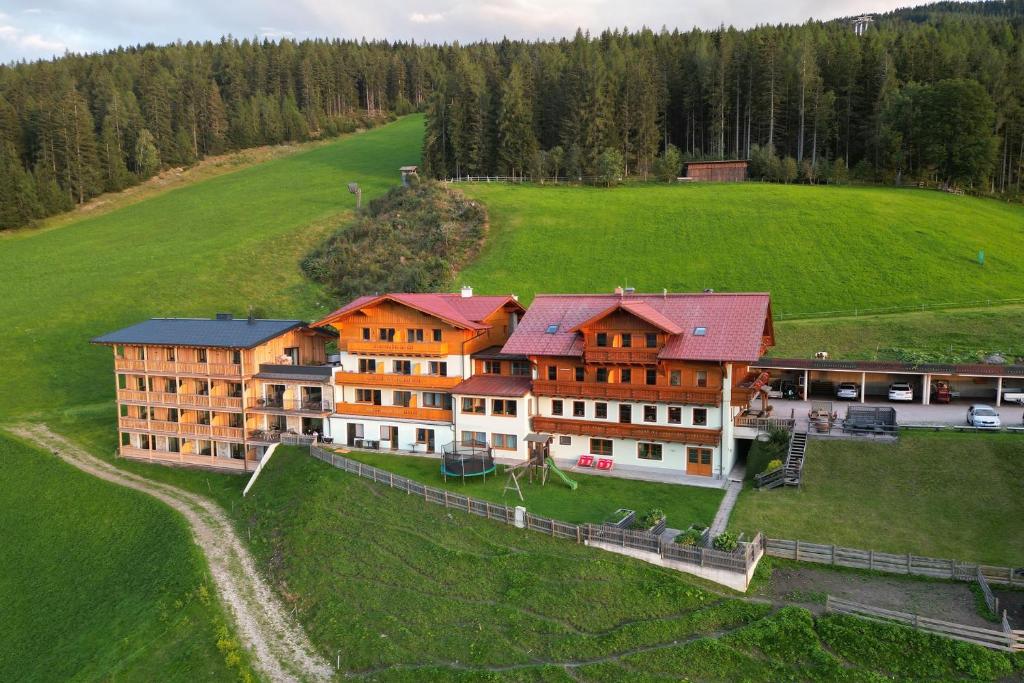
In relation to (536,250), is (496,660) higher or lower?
lower

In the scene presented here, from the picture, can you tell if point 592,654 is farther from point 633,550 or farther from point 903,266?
point 903,266

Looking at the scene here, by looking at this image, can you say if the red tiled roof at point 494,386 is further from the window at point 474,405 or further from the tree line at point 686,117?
the tree line at point 686,117

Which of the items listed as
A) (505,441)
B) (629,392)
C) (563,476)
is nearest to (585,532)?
(563,476)

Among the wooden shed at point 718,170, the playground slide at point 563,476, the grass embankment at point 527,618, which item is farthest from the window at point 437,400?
the wooden shed at point 718,170

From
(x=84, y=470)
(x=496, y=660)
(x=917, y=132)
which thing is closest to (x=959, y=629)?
(x=496, y=660)

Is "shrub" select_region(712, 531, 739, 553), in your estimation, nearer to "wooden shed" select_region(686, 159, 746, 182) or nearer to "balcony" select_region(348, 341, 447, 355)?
"balcony" select_region(348, 341, 447, 355)

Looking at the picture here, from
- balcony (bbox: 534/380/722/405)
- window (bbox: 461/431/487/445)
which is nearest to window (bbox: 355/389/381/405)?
window (bbox: 461/431/487/445)

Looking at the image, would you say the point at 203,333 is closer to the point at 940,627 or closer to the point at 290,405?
the point at 290,405
